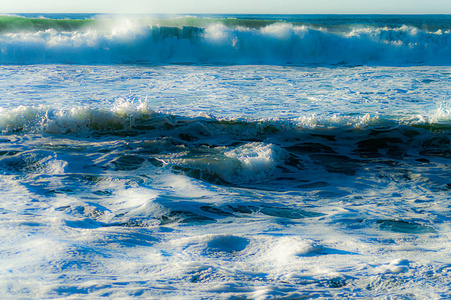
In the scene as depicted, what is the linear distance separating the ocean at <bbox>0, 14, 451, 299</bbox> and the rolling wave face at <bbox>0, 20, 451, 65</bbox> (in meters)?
3.85

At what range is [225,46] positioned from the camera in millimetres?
16609

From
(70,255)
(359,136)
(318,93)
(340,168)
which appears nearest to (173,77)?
Result: (318,93)

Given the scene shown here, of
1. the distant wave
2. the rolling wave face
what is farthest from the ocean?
the rolling wave face

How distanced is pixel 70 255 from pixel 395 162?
4.12 metres

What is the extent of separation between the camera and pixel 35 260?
2176 millimetres

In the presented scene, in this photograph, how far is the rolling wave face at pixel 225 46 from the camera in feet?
48.4

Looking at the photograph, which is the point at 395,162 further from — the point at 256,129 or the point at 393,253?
the point at 393,253

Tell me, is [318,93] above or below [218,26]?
below

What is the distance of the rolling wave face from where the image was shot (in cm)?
1474

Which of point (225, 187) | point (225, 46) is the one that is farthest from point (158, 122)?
point (225, 46)

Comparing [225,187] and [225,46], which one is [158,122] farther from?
[225,46]

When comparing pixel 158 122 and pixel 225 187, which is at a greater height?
pixel 158 122

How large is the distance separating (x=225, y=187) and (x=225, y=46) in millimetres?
13291

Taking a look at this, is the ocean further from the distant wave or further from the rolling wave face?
the rolling wave face
